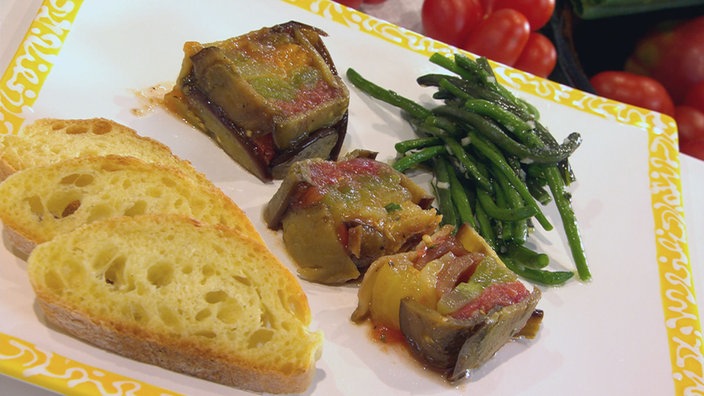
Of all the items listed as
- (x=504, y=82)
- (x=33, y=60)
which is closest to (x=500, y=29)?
(x=504, y=82)

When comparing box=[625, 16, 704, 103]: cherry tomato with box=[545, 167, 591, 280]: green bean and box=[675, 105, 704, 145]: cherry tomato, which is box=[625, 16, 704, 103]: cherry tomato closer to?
box=[675, 105, 704, 145]: cherry tomato

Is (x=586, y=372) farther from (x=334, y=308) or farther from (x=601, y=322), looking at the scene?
(x=334, y=308)

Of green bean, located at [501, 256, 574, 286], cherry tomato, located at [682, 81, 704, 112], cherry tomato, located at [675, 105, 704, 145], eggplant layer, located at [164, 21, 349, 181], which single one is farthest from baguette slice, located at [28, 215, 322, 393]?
cherry tomato, located at [682, 81, 704, 112]

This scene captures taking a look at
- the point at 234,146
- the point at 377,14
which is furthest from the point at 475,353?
the point at 377,14

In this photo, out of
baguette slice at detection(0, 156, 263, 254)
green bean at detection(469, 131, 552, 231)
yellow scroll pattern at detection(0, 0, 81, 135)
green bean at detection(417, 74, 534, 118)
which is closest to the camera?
baguette slice at detection(0, 156, 263, 254)

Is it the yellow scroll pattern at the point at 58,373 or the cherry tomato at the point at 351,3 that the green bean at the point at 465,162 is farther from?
the yellow scroll pattern at the point at 58,373

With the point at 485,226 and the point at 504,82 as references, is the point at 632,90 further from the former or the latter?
the point at 485,226

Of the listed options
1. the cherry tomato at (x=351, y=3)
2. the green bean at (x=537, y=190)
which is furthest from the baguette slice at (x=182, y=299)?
the cherry tomato at (x=351, y=3)
